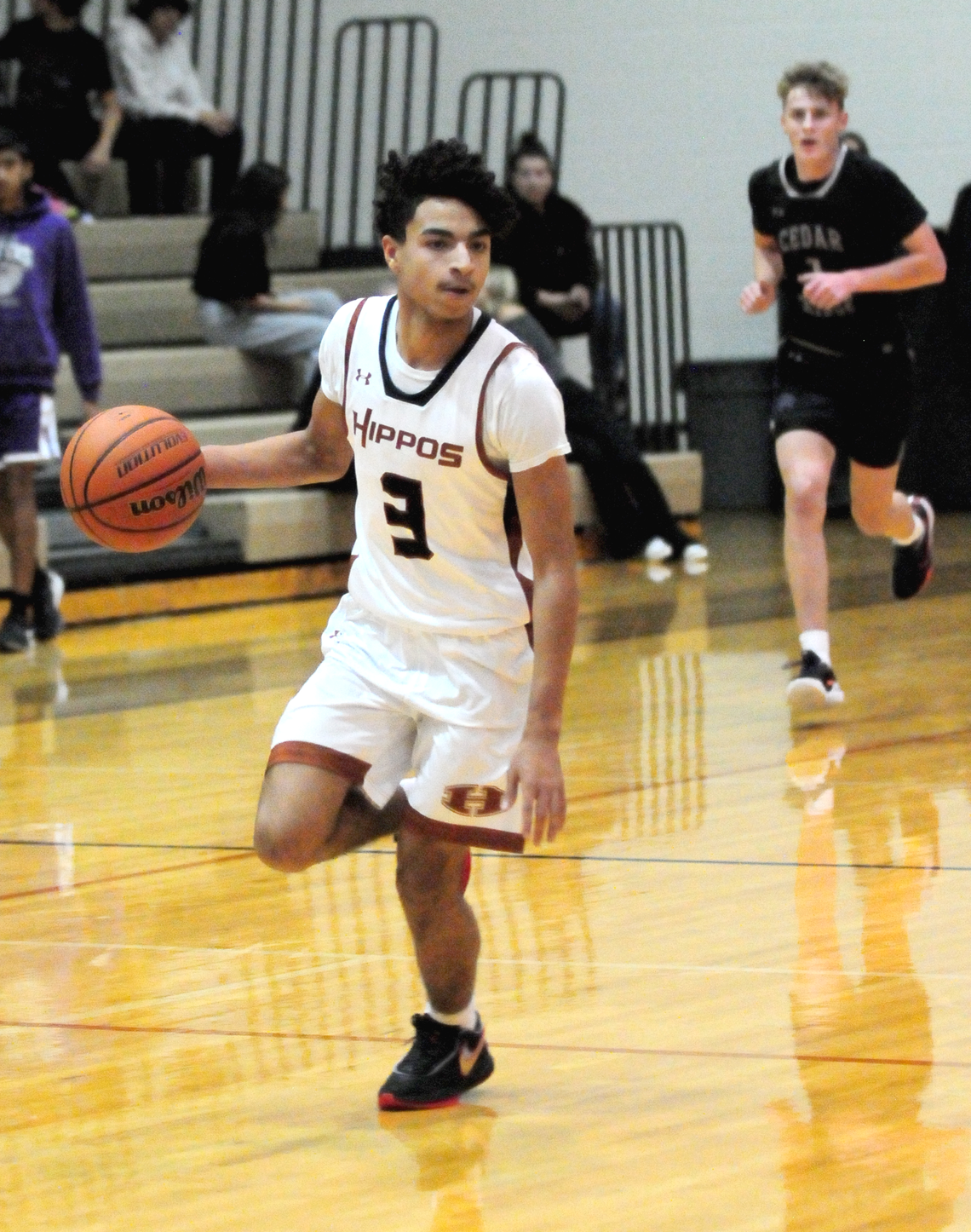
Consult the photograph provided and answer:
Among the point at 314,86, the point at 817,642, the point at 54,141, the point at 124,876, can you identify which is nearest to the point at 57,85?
the point at 54,141

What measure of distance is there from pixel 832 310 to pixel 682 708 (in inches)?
49.4

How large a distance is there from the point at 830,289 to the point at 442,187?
304cm

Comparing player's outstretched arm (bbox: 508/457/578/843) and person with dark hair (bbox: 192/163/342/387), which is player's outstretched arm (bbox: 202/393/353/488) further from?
person with dark hair (bbox: 192/163/342/387)

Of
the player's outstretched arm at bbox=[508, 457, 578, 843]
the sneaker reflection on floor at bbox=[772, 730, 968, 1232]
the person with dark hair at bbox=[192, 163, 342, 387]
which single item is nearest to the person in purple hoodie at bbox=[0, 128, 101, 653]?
the person with dark hair at bbox=[192, 163, 342, 387]

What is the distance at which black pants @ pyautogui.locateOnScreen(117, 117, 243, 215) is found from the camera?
474 inches

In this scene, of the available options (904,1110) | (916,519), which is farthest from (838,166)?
(904,1110)

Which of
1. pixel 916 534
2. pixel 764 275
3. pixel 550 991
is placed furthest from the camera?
pixel 916 534

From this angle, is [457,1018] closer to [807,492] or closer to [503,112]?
[807,492]

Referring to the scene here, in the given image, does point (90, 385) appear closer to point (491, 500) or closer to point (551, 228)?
point (551, 228)

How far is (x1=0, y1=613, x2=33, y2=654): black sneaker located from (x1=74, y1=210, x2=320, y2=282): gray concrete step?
3.45 meters

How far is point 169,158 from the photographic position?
12.1 metres

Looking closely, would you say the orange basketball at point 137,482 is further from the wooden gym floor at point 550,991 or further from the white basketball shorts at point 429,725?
the wooden gym floor at point 550,991

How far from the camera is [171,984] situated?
13.0 feet

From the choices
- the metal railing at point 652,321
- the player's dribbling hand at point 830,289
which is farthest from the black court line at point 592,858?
the metal railing at point 652,321
